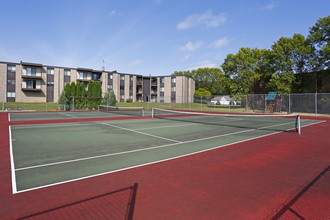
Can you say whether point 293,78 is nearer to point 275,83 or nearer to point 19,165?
point 275,83

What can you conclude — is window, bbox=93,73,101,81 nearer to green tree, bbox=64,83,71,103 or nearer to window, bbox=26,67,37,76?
window, bbox=26,67,37,76

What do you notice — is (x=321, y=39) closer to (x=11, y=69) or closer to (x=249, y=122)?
(x=249, y=122)

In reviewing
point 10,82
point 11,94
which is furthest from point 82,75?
point 11,94

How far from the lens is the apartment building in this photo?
50.3m

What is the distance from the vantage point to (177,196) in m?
4.01

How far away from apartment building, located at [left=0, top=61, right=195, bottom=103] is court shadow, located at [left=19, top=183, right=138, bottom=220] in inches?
1512

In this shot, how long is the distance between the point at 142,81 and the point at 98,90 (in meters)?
32.7

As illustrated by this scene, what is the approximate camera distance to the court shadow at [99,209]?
129 inches

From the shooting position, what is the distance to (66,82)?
56688mm

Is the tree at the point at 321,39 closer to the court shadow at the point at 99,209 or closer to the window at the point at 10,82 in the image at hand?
the court shadow at the point at 99,209

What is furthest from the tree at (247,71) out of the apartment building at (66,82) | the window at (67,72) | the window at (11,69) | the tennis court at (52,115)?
the window at (11,69)

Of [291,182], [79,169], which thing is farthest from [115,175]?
[291,182]

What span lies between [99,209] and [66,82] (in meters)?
60.5

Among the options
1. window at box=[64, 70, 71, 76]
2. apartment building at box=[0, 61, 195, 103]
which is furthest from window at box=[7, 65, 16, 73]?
window at box=[64, 70, 71, 76]
